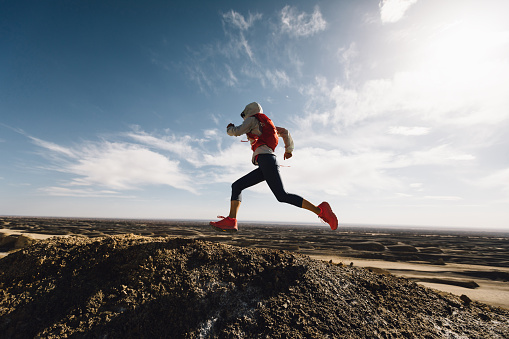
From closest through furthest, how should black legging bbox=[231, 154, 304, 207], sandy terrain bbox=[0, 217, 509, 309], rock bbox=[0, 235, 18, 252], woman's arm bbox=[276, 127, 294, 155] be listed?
1. black legging bbox=[231, 154, 304, 207]
2. woman's arm bbox=[276, 127, 294, 155]
3. sandy terrain bbox=[0, 217, 509, 309]
4. rock bbox=[0, 235, 18, 252]

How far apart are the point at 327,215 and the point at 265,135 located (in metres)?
1.49

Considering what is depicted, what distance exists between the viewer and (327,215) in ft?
11.0

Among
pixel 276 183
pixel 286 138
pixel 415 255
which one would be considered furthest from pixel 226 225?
pixel 415 255

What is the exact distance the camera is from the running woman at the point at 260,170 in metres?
3.17

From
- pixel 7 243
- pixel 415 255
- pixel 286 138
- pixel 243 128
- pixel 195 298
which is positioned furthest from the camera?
pixel 415 255

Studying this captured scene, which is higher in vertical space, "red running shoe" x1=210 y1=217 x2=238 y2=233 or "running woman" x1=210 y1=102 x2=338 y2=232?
"running woman" x1=210 y1=102 x2=338 y2=232

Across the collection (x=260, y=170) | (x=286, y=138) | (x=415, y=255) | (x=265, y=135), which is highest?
(x=286, y=138)

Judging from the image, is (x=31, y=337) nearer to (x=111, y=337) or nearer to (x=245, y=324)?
(x=111, y=337)

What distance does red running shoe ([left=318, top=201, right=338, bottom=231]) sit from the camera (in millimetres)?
3342

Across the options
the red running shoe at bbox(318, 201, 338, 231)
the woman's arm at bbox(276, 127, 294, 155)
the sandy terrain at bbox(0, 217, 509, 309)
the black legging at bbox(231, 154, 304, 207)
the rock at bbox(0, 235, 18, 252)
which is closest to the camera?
the black legging at bbox(231, 154, 304, 207)

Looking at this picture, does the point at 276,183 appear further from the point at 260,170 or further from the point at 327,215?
the point at 327,215

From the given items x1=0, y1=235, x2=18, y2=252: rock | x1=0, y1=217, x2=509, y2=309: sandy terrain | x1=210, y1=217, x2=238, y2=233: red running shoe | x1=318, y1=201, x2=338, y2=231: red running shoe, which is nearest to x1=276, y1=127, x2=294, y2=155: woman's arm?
x1=318, y1=201, x2=338, y2=231: red running shoe

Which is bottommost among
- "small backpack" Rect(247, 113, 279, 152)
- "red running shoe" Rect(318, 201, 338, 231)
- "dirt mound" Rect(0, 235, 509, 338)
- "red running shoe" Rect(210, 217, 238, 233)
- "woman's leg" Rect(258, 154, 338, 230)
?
"dirt mound" Rect(0, 235, 509, 338)

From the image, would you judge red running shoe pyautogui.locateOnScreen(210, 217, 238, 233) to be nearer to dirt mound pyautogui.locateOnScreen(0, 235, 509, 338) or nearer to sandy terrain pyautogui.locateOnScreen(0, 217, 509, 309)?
dirt mound pyautogui.locateOnScreen(0, 235, 509, 338)
